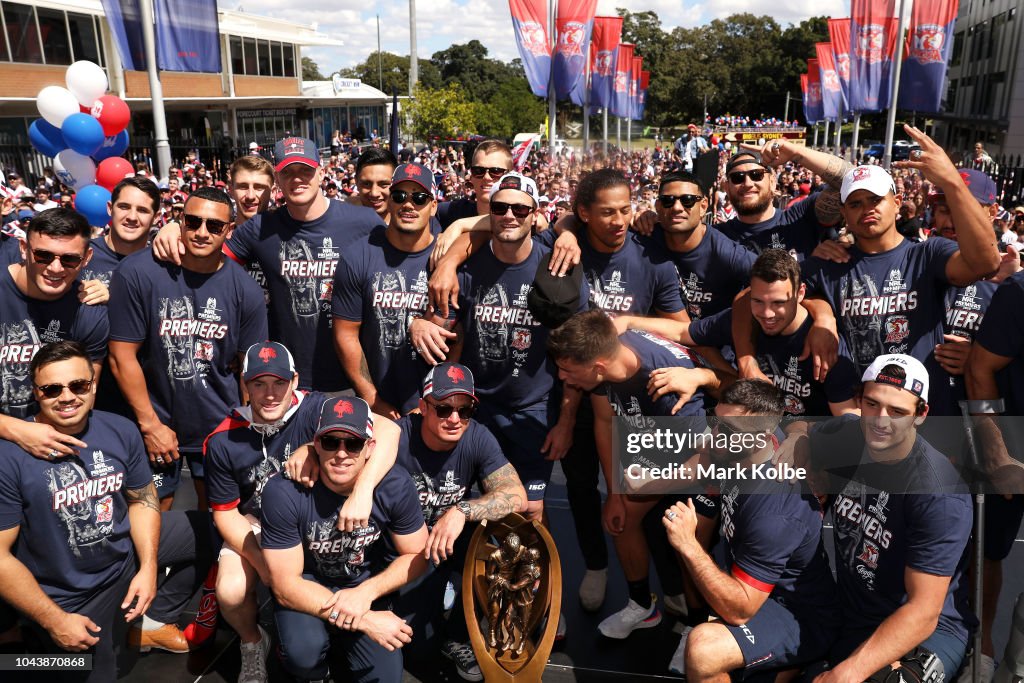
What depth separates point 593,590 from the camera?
3.97m

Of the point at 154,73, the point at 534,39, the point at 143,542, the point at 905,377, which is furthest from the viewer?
the point at 534,39

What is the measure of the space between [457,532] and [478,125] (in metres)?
46.0

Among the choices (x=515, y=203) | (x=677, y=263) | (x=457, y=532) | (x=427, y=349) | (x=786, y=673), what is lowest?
(x=786, y=673)

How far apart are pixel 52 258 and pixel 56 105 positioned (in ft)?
24.1

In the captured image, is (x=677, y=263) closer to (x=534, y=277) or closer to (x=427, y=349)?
(x=534, y=277)

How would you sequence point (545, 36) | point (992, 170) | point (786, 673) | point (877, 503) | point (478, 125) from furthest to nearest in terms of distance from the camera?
point (478, 125) < point (545, 36) < point (992, 170) < point (786, 673) < point (877, 503)

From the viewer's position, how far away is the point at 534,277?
3.74 m

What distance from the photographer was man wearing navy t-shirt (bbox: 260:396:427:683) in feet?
10.1

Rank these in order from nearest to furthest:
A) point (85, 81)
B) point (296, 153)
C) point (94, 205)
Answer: point (296, 153), point (94, 205), point (85, 81)

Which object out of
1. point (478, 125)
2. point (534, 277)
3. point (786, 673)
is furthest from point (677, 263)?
point (478, 125)

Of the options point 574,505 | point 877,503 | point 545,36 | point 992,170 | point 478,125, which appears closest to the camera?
point 877,503

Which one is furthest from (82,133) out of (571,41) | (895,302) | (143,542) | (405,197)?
(571,41)

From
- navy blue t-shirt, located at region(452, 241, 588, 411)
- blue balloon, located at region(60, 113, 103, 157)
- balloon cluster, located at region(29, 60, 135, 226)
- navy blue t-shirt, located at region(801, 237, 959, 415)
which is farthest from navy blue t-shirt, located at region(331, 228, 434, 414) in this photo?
blue balloon, located at region(60, 113, 103, 157)

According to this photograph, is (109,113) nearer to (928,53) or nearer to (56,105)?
(56,105)
